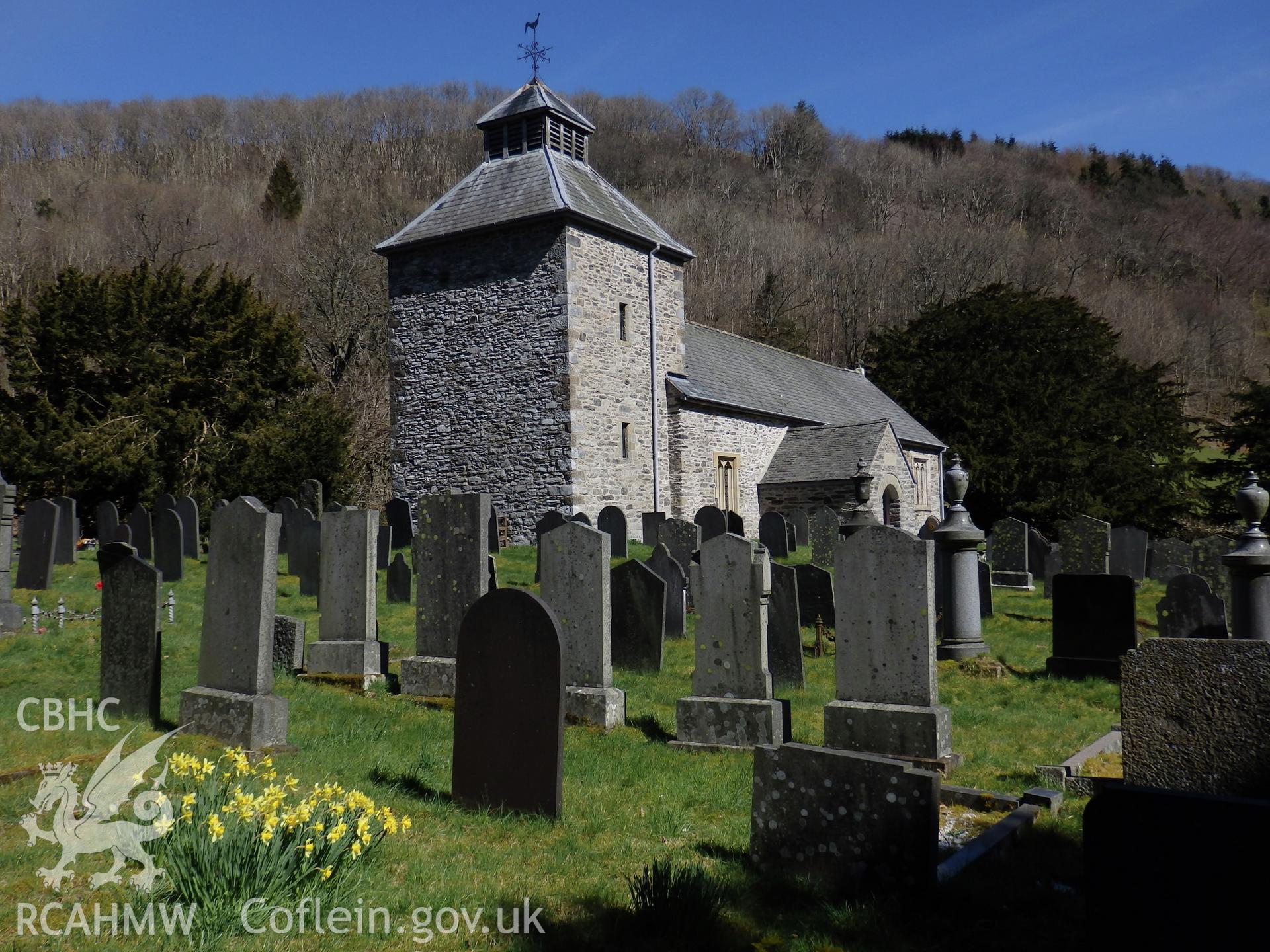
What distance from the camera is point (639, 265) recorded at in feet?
72.9

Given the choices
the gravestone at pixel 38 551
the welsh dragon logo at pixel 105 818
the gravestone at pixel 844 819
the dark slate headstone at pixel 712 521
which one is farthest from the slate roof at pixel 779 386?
the welsh dragon logo at pixel 105 818

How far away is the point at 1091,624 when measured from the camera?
8781 mm

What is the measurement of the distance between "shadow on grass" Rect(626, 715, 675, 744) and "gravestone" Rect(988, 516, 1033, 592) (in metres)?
10.7

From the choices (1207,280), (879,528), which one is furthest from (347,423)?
(1207,280)

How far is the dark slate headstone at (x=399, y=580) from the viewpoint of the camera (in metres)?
12.0

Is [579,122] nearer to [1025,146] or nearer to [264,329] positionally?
[264,329]

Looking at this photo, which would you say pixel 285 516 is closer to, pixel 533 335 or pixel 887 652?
pixel 533 335

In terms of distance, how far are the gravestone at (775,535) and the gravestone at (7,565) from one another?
11.9 meters

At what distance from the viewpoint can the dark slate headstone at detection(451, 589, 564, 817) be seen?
466cm

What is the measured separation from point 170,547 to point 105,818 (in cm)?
1090

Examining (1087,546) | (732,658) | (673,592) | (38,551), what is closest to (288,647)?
(673,592)

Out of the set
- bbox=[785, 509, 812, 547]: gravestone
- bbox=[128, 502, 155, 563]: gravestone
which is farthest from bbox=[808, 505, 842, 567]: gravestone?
bbox=[128, 502, 155, 563]: gravestone

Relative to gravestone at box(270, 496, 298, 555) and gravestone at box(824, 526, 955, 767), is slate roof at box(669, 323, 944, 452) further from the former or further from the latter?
gravestone at box(824, 526, 955, 767)

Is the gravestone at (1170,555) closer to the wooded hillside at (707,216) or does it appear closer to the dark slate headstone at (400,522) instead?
the dark slate headstone at (400,522)
